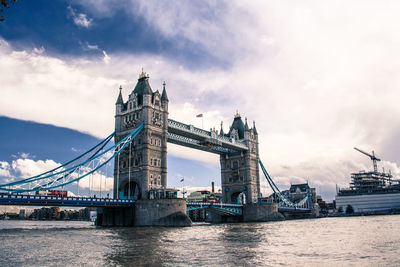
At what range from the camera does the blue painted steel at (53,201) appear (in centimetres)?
4583

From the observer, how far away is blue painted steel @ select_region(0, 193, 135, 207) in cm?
4583

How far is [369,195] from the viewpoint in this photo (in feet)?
483

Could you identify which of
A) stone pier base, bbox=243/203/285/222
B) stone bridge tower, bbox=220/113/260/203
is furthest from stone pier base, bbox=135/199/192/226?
stone bridge tower, bbox=220/113/260/203

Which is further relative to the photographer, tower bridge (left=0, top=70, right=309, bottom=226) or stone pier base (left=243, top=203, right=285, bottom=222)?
stone pier base (left=243, top=203, right=285, bottom=222)

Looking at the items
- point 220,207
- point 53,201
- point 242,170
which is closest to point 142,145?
point 53,201

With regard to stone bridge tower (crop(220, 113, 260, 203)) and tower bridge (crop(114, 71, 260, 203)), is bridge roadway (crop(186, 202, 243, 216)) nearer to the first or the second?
tower bridge (crop(114, 71, 260, 203))

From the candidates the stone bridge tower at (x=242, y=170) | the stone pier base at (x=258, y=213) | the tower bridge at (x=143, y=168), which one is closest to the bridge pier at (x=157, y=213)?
the tower bridge at (x=143, y=168)

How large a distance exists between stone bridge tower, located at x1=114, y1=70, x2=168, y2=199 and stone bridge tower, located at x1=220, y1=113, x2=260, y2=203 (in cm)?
3202

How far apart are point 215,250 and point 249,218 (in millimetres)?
62332

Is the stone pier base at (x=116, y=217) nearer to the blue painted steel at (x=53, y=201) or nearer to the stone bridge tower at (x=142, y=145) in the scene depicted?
the blue painted steel at (x=53, y=201)

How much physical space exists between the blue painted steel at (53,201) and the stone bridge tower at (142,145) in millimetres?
8157

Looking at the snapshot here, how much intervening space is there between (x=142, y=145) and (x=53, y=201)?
1960 centimetres

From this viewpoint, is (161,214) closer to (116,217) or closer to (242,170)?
(116,217)

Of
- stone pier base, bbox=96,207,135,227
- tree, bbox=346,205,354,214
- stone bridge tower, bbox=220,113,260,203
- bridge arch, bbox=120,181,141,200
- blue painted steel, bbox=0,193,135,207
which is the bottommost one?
tree, bbox=346,205,354,214
